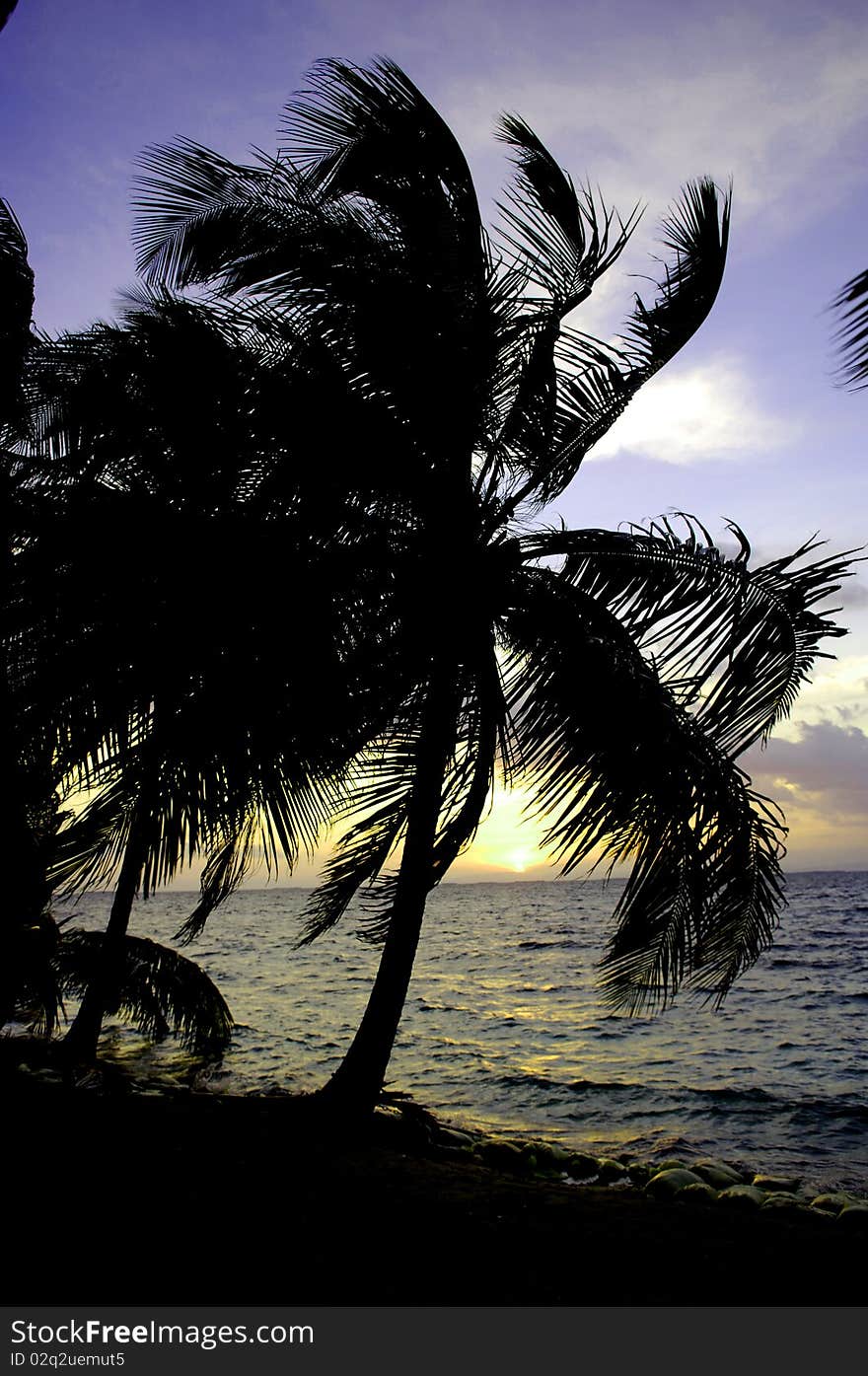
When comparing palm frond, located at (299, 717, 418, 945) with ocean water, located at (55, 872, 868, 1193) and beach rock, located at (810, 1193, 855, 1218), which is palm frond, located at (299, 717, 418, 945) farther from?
beach rock, located at (810, 1193, 855, 1218)

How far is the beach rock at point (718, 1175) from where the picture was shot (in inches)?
329

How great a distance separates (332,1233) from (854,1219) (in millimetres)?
4268

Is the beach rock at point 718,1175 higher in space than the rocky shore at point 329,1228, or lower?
lower

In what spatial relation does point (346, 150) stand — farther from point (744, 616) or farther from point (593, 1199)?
point (593, 1199)

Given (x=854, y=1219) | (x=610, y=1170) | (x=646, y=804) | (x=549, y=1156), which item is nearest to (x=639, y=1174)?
(x=610, y=1170)

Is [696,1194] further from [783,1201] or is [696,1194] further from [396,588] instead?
[396,588]

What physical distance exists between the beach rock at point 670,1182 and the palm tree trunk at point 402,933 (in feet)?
10.8

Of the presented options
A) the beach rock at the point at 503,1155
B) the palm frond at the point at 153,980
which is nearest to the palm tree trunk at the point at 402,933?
the beach rock at the point at 503,1155

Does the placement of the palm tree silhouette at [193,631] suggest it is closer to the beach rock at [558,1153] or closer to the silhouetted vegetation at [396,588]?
the silhouetted vegetation at [396,588]

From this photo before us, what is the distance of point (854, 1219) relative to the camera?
590 centimetres

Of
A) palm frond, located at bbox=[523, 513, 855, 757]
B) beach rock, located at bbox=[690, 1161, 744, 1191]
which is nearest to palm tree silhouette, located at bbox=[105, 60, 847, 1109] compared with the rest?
palm frond, located at bbox=[523, 513, 855, 757]

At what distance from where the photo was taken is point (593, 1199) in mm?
5477
